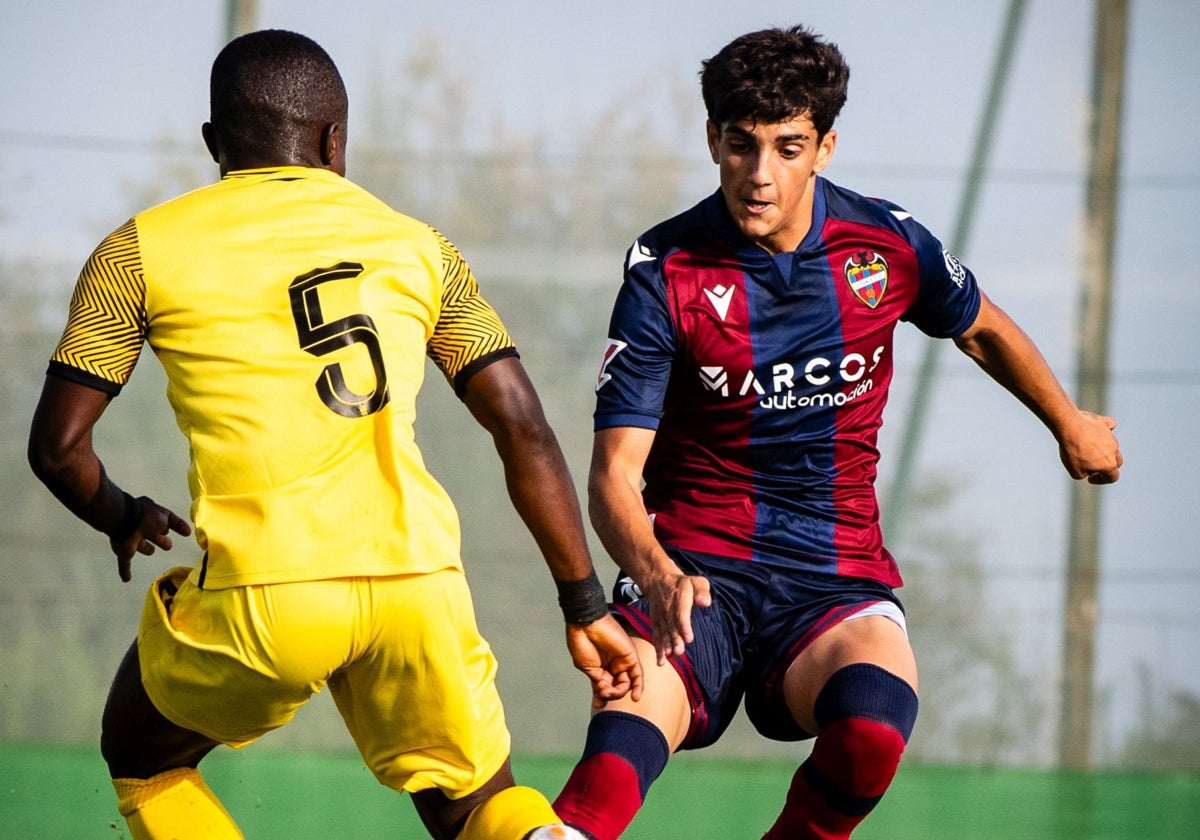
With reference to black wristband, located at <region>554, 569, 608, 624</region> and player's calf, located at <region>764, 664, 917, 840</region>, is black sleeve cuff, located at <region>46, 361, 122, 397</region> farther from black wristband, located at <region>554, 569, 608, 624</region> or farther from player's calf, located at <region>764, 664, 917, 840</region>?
player's calf, located at <region>764, 664, 917, 840</region>

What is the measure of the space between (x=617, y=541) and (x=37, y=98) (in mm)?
5119

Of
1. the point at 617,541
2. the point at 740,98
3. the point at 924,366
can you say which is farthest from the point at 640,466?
the point at 924,366

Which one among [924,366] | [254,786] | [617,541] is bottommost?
[254,786]

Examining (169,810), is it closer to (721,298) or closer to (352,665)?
(352,665)

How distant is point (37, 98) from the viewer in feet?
23.4

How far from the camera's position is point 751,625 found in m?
3.45

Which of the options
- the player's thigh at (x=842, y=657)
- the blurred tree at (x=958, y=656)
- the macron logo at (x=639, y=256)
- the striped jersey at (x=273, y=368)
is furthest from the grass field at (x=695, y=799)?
the striped jersey at (x=273, y=368)

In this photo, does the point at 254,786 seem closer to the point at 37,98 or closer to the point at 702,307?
the point at 37,98

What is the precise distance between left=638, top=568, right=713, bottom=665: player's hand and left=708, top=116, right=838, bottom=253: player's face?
0.91 metres

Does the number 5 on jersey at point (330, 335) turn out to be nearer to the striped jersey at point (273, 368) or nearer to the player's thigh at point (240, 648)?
the striped jersey at point (273, 368)

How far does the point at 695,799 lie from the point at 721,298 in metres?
3.60

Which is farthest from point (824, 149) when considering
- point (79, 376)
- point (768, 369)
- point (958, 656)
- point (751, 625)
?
point (958, 656)

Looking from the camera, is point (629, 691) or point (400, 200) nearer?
point (629, 691)

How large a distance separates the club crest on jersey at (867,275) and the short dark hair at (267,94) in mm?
1368
